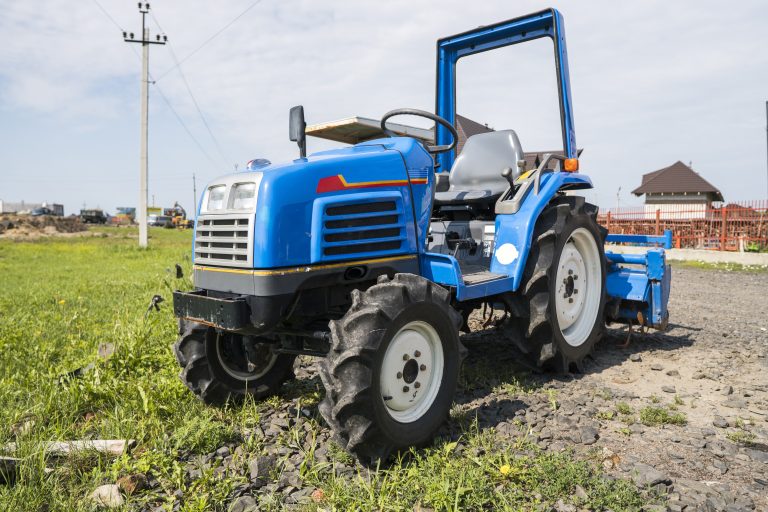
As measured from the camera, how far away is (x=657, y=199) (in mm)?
33594

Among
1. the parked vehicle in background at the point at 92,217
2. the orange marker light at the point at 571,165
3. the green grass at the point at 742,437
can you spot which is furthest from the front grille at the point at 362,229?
the parked vehicle in background at the point at 92,217

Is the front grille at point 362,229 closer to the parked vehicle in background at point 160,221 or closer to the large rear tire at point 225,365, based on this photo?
the large rear tire at point 225,365

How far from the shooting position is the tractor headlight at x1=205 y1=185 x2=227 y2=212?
2916 mm

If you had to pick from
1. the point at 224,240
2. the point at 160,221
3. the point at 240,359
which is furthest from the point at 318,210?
the point at 160,221

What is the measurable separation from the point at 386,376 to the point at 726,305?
6.70 meters

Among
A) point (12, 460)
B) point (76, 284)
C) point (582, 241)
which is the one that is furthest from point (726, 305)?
point (76, 284)

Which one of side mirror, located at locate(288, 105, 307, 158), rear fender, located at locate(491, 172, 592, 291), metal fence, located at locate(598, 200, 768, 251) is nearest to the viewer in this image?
side mirror, located at locate(288, 105, 307, 158)

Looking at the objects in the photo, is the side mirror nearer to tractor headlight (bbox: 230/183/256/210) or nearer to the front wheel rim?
tractor headlight (bbox: 230/183/256/210)

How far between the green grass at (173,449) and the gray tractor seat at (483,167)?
1.37 m

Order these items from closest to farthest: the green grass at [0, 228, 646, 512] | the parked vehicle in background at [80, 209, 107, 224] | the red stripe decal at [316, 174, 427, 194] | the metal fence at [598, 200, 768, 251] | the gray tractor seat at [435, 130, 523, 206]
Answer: the green grass at [0, 228, 646, 512], the red stripe decal at [316, 174, 427, 194], the gray tractor seat at [435, 130, 523, 206], the metal fence at [598, 200, 768, 251], the parked vehicle in background at [80, 209, 107, 224]

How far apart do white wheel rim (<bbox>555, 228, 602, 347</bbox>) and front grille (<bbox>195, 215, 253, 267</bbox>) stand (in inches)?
91.3

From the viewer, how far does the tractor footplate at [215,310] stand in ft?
8.74

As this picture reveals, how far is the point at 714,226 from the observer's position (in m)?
16.5

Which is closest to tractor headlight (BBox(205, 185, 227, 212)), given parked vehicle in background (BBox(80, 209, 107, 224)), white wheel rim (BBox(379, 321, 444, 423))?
white wheel rim (BBox(379, 321, 444, 423))
